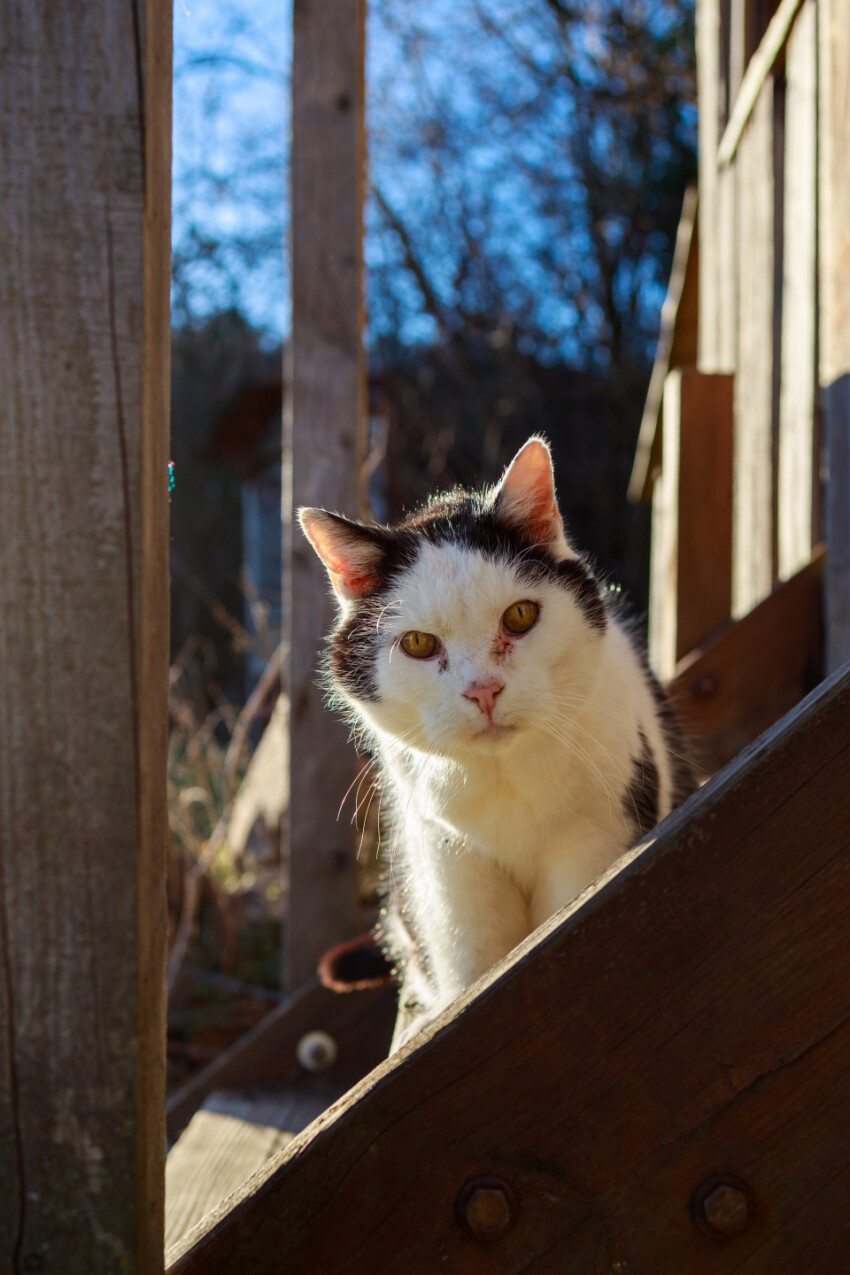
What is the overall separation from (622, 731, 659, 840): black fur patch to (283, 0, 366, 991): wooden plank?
1.17 meters

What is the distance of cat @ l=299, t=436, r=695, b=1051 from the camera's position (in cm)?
149

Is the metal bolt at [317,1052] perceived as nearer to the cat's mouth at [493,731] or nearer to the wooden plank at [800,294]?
the cat's mouth at [493,731]

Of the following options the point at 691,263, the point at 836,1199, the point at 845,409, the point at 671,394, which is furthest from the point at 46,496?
the point at 691,263

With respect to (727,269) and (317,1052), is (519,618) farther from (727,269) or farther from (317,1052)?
(727,269)

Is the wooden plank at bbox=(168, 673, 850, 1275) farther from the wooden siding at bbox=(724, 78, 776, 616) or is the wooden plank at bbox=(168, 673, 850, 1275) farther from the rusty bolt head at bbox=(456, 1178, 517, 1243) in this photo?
the wooden siding at bbox=(724, 78, 776, 616)

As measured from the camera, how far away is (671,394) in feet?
9.82

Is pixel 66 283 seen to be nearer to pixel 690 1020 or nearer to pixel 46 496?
pixel 46 496

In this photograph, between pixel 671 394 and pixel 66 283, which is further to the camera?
pixel 671 394

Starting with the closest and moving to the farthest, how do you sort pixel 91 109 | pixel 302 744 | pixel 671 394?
pixel 91 109, pixel 302 744, pixel 671 394

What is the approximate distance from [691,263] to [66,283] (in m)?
3.87

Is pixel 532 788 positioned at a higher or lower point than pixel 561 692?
lower

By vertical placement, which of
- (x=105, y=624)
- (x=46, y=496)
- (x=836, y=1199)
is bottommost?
(x=836, y=1199)

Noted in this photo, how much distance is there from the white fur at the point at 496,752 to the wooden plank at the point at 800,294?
101 cm

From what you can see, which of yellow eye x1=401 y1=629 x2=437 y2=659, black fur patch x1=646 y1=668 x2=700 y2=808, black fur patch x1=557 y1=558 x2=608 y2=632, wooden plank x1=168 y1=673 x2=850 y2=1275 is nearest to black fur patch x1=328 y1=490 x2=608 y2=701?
black fur patch x1=557 y1=558 x2=608 y2=632
